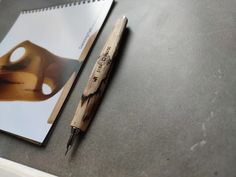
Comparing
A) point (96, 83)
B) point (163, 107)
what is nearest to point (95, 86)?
point (96, 83)

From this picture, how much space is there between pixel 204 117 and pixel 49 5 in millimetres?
546

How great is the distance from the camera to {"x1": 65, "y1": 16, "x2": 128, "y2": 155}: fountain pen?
52 centimetres

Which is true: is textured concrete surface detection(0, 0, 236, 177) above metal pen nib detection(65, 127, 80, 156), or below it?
above

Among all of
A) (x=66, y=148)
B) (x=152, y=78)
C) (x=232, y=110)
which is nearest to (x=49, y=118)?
(x=66, y=148)

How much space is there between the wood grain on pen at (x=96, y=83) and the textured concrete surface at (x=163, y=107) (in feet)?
0.06

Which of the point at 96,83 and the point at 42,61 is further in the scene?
the point at 42,61

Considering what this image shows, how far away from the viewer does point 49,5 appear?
2.62 feet

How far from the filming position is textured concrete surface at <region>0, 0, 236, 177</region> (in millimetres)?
447

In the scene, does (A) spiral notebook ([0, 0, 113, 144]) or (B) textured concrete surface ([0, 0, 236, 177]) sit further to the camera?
(A) spiral notebook ([0, 0, 113, 144])

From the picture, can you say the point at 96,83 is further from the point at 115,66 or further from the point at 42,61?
the point at 42,61

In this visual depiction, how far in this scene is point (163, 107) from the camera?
0.50 metres

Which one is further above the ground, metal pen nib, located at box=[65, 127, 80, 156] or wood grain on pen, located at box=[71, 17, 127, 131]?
wood grain on pen, located at box=[71, 17, 127, 131]

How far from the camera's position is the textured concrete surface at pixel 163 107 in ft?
1.47

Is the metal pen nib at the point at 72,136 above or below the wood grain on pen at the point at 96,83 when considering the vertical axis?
below
